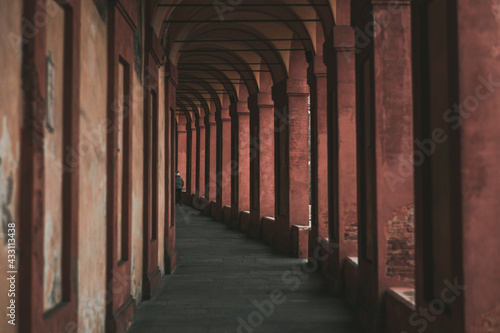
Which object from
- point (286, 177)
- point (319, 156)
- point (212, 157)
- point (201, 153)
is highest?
point (201, 153)

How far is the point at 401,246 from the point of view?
608cm

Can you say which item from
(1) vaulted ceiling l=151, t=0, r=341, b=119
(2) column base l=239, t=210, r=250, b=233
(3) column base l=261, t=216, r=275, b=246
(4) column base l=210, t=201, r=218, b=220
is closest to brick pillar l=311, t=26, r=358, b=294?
(1) vaulted ceiling l=151, t=0, r=341, b=119

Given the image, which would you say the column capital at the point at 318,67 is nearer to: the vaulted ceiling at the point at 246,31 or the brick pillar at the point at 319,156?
the brick pillar at the point at 319,156

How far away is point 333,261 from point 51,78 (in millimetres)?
6120

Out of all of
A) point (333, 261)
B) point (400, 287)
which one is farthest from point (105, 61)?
point (333, 261)

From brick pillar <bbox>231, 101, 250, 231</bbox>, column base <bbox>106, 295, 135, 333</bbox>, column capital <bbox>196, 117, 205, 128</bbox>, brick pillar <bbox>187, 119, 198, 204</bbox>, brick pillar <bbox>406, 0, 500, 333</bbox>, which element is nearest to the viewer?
brick pillar <bbox>406, 0, 500, 333</bbox>

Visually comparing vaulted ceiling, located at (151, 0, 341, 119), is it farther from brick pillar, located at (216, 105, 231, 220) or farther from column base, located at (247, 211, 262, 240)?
column base, located at (247, 211, 262, 240)

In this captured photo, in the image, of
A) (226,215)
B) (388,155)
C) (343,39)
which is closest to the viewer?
(388,155)

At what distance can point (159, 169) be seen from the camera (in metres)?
9.71

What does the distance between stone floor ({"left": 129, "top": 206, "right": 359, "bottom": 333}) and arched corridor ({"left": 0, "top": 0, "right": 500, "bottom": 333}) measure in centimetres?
5

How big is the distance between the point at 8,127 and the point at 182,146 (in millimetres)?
31187

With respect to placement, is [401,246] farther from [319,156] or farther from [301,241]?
[301,241]

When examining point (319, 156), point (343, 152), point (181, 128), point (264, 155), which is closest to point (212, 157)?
point (264, 155)

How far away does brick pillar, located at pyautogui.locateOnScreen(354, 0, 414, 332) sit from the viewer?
6023mm
